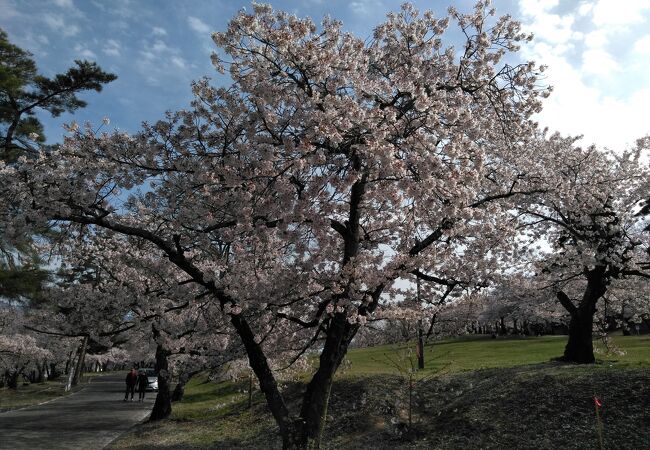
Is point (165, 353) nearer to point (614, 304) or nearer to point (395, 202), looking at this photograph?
point (395, 202)

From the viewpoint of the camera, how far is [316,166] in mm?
7848

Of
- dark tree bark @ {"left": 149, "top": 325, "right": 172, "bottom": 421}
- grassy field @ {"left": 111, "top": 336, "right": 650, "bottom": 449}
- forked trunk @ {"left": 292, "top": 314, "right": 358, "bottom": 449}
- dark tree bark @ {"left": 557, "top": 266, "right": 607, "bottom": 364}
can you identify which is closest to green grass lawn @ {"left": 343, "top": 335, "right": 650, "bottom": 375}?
grassy field @ {"left": 111, "top": 336, "right": 650, "bottom": 449}

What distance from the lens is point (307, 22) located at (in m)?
8.24

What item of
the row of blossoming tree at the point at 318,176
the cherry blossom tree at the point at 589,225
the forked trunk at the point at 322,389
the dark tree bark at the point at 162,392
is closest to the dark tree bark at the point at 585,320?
the cherry blossom tree at the point at 589,225

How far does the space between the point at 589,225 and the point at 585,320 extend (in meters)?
3.72

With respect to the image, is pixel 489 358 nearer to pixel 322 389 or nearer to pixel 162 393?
pixel 162 393

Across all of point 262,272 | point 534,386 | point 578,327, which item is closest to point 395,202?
point 262,272

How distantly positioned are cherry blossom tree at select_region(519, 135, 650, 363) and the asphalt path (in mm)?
15594

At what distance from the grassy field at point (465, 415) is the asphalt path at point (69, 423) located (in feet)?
4.00

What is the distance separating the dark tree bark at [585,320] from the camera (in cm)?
1605

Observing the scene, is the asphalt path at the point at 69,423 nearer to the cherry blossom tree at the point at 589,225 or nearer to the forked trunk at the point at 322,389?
the forked trunk at the point at 322,389

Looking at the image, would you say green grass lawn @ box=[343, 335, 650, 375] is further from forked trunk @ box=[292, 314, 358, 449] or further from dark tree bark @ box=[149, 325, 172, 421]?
dark tree bark @ box=[149, 325, 172, 421]

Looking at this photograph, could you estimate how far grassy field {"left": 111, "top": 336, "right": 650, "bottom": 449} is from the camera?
10484 millimetres

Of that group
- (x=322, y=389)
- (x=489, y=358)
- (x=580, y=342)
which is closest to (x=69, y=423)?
(x=322, y=389)
